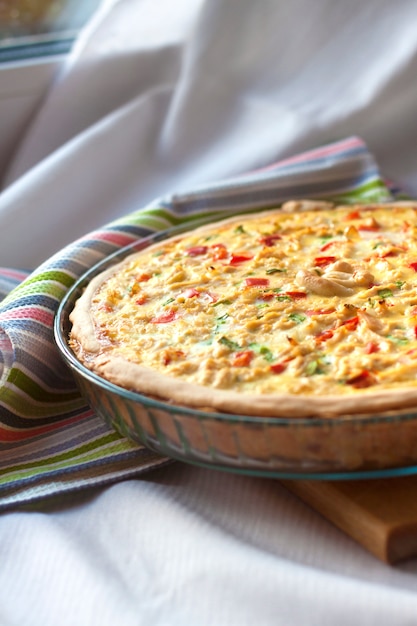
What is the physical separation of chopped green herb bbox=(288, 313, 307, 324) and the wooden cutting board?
0.46 m

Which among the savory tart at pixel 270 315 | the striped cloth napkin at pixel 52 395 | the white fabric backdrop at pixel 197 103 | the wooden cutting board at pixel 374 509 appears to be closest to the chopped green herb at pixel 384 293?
the savory tart at pixel 270 315

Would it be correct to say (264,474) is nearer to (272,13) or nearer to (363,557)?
(363,557)

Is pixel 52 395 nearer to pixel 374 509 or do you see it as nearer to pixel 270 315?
pixel 270 315

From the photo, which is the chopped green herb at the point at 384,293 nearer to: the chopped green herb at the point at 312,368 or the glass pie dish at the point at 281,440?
the chopped green herb at the point at 312,368

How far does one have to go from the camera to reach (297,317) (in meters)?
2.45

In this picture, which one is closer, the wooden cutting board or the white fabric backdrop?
the wooden cutting board

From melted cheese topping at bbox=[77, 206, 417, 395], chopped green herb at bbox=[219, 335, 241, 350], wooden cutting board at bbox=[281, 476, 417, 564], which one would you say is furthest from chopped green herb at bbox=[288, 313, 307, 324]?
wooden cutting board at bbox=[281, 476, 417, 564]

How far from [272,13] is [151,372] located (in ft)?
8.52

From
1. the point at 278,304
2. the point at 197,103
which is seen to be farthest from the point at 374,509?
the point at 197,103

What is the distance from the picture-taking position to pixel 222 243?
3.08 meters

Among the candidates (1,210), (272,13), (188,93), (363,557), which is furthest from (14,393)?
(272,13)

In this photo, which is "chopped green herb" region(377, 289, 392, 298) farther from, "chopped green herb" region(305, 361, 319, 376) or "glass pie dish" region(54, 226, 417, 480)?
"glass pie dish" region(54, 226, 417, 480)

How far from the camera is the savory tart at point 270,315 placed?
82.1 inches

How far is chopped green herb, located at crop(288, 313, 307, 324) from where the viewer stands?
2.42 m
